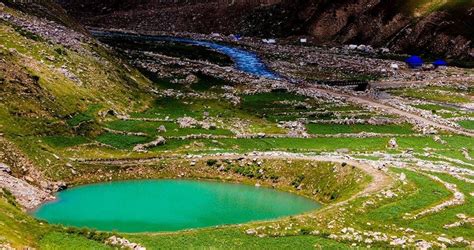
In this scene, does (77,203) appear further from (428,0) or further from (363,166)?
(428,0)

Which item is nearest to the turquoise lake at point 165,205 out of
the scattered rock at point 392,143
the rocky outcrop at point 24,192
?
the rocky outcrop at point 24,192

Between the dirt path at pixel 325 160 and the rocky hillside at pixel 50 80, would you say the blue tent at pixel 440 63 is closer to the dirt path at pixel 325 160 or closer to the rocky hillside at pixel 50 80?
the rocky hillside at pixel 50 80

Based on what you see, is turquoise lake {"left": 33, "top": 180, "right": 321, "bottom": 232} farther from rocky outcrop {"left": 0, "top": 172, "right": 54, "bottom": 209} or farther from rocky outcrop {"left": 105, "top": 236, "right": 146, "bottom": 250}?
rocky outcrop {"left": 105, "top": 236, "right": 146, "bottom": 250}

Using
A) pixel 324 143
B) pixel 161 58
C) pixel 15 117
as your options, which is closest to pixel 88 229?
pixel 15 117

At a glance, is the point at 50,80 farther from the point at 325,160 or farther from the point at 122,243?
the point at 122,243

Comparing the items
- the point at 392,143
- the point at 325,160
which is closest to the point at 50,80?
the point at 325,160

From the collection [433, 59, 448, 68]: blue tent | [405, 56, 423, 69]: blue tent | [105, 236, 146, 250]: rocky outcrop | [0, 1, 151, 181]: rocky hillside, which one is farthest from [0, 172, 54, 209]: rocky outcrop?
[433, 59, 448, 68]: blue tent

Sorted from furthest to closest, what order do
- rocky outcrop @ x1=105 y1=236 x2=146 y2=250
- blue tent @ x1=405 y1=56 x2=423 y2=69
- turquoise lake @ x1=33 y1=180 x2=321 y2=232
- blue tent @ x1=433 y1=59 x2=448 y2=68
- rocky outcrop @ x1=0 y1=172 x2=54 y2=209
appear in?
blue tent @ x1=405 y1=56 x2=423 y2=69 → blue tent @ x1=433 y1=59 x2=448 y2=68 → rocky outcrop @ x1=0 y1=172 x2=54 y2=209 → turquoise lake @ x1=33 y1=180 x2=321 y2=232 → rocky outcrop @ x1=105 y1=236 x2=146 y2=250

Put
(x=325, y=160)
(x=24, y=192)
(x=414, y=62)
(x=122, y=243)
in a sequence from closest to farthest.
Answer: (x=122, y=243), (x=24, y=192), (x=325, y=160), (x=414, y=62)
